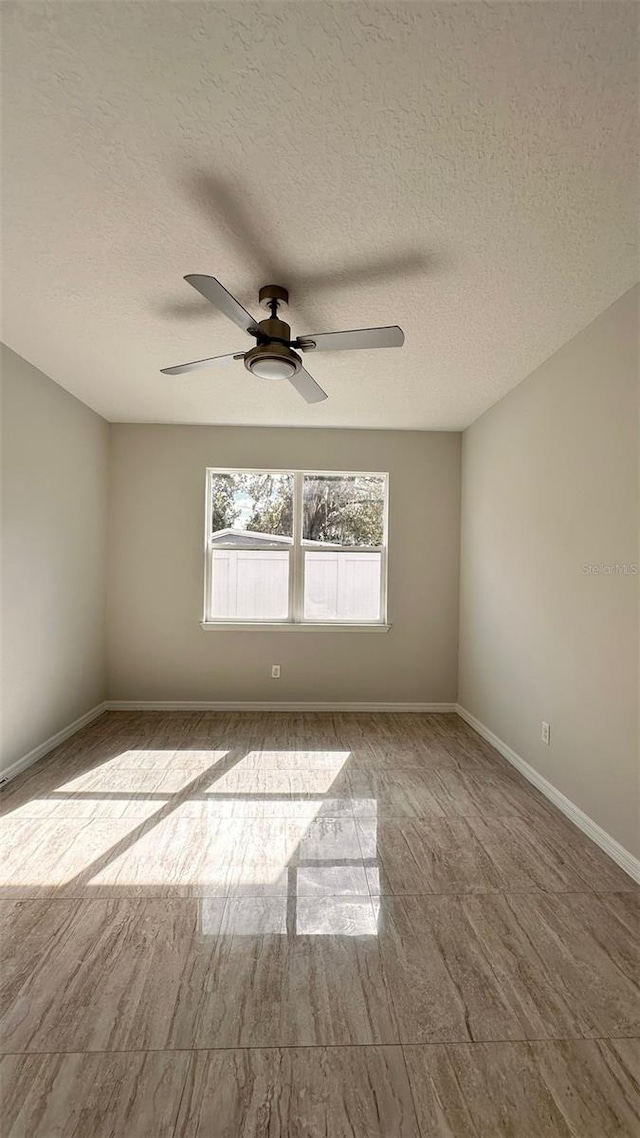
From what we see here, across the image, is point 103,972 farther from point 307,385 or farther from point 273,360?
point 307,385

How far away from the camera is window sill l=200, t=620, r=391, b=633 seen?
16.4 ft

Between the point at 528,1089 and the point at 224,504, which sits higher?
the point at 224,504

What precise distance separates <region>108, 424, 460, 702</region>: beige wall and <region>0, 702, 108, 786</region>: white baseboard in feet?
1.11

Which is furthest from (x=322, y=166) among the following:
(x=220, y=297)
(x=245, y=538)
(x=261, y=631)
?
(x=261, y=631)

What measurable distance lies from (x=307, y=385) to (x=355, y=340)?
0.51m

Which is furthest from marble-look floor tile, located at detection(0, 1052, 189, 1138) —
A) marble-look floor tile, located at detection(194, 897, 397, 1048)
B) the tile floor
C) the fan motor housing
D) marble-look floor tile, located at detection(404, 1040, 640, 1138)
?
the fan motor housing

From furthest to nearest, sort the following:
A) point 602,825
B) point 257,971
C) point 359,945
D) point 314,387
Answer: point 314,387
point 602,825
point 359,945
point 257,971

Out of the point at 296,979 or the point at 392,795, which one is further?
the point at 392,795

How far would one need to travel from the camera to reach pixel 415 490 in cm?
510

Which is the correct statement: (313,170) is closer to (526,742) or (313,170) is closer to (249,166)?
(249,166)

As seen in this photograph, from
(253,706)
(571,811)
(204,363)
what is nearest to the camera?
(204,363)

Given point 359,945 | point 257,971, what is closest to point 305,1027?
point 257,971

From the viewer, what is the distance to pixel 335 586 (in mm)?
5145

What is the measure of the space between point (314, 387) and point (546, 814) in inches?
103
